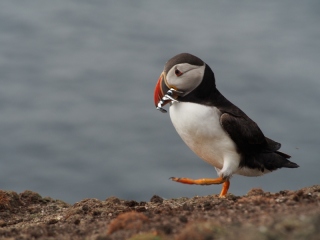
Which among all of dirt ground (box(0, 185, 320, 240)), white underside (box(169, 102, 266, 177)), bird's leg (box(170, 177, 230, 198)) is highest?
white underside (box(169, 102, 266, 177))

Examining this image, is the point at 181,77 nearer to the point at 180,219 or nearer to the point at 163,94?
the point at 163,94

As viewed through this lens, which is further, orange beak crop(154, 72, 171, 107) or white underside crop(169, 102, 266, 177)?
orange beak crop(154, 72, 171, 107)

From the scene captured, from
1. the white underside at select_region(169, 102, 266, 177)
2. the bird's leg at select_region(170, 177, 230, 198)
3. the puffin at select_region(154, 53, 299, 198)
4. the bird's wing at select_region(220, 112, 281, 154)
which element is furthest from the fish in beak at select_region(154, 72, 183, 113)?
the bird's leg at select_region(170, 177, 230, 198)

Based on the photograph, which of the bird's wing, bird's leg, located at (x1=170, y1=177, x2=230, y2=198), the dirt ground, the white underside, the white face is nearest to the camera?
the dirt ground

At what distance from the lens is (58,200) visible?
22281 mm

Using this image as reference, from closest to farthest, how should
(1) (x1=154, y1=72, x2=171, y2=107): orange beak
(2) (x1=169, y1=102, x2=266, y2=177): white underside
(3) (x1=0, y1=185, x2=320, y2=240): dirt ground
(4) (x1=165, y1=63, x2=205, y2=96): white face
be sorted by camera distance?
(3) (x1=0, y1=185, x2=320, y2=240): dirt ground
(2) (x1=169, y1=102, x2=266, y2=177): white underside
(4) (x1=165, y1=63, x2=205, y2=96): white face
(1) (x1=154, y1=72, x2=171, y2=107): orange beak

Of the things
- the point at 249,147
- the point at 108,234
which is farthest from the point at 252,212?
the point at 249,147

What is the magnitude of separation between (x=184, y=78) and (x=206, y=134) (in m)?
1.44

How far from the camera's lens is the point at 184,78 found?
17.6 metres

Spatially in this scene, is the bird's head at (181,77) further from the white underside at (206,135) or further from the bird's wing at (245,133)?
the bird's wing at (245,133)

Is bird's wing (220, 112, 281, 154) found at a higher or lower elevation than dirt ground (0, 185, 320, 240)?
higher

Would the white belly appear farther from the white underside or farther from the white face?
the white face

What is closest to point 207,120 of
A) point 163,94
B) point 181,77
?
point 181,77

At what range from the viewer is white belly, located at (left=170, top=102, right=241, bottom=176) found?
17172mm
